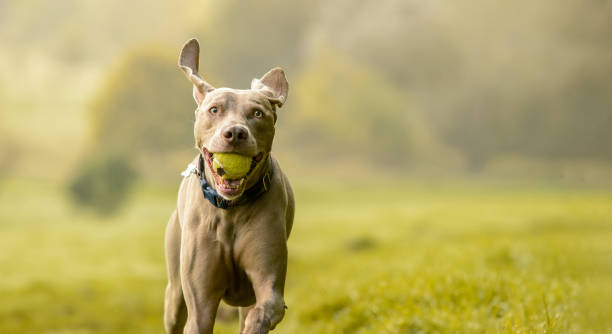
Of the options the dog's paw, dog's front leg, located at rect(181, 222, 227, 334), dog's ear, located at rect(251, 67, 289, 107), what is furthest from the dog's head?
the dog's paw

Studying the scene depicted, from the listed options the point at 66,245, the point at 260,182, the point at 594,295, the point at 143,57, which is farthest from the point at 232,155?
the point at 143,57

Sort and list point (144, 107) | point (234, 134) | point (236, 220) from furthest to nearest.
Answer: point (144, 107) → point (236, 220) → point (234, 134)

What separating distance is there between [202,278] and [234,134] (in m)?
1.01

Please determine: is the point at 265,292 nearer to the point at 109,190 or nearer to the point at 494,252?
the point at 494,252

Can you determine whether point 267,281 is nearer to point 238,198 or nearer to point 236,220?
point 236,220

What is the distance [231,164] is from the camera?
3.65 meters

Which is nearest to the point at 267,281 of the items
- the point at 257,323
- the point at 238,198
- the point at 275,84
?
the point at 257,323

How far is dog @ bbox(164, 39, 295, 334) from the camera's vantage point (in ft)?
12.2

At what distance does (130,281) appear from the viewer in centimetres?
1838

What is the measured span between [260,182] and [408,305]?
3956 mm

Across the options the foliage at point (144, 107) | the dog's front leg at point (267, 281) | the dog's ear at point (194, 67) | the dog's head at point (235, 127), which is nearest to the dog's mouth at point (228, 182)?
the dog's head at point (235, 127)

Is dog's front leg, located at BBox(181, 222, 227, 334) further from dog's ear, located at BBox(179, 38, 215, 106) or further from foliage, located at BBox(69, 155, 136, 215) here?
foliage, located at BBox(69, 155, 136, 215)

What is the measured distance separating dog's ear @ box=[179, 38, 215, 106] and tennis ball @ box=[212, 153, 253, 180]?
2.35ft

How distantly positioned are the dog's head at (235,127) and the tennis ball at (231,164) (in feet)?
0.10
